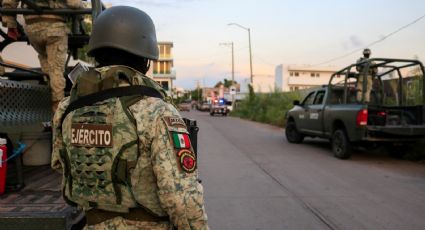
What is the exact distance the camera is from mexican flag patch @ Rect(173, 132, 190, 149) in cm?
175

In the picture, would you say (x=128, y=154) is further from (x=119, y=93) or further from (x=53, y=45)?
(x=53, y=45)

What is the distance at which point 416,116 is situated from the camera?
399 inches

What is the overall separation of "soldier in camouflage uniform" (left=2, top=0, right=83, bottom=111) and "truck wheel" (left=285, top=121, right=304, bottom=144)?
10.3m

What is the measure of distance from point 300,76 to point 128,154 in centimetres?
7768

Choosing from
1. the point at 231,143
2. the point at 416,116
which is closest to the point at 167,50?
the point at 231,143

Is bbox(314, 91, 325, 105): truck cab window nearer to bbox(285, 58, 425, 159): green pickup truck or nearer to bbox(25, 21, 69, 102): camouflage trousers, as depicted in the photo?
bbox(285, 58, 425, 159): green pickup truck

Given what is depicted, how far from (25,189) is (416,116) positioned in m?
9.26

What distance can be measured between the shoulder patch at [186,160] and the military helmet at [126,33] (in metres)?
0.51

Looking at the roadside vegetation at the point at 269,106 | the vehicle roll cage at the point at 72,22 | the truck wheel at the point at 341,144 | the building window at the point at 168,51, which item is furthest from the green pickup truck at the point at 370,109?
the building window at the point at 168,51

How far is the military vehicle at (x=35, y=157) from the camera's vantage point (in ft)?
7.14

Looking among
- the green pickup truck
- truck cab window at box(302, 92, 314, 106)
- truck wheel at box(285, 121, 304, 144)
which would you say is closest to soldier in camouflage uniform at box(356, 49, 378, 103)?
the green pickup truck

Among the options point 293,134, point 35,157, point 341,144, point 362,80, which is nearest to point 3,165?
point 35,157

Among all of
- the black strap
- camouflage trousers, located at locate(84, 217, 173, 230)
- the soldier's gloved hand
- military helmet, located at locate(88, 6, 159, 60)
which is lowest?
camouflage trousers, located at locate(84, 217, 173, 230)

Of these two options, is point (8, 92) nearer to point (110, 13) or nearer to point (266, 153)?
point (110, 13)
